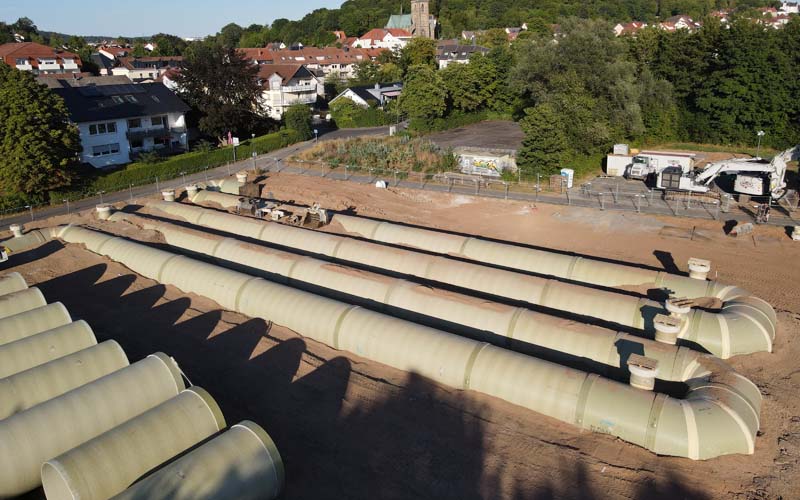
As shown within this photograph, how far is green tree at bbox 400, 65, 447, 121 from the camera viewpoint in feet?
214

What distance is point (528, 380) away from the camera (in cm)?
1736

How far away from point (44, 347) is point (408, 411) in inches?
486

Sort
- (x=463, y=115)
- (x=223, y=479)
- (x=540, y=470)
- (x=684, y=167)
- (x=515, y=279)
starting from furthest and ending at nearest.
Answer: (x=463, y=115), (x=684, y=167), (x=515, y=279), (x=540, y=470), (x=223, y=479)

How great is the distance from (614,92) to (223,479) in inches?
1891

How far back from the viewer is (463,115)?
238ft

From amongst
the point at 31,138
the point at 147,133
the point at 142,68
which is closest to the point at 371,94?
the point at 147,133

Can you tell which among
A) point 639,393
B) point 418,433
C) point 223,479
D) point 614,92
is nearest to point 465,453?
point 418,433

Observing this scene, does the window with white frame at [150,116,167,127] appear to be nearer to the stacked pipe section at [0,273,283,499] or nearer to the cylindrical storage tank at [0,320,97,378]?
the cylindrical storage tank at [0,320,97,378]

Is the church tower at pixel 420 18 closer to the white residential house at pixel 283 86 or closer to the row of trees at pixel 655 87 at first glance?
the white residential house at pixel 283 86

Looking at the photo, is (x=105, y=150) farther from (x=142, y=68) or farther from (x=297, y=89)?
(x=142, y=68)

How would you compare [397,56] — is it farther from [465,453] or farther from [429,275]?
[465,453]

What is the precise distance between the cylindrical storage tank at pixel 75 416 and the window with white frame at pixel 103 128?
139ft

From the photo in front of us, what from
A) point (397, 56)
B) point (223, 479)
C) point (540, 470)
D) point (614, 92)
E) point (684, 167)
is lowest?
point (540, 470)

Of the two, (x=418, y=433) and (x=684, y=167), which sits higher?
(x=684, y=167)
